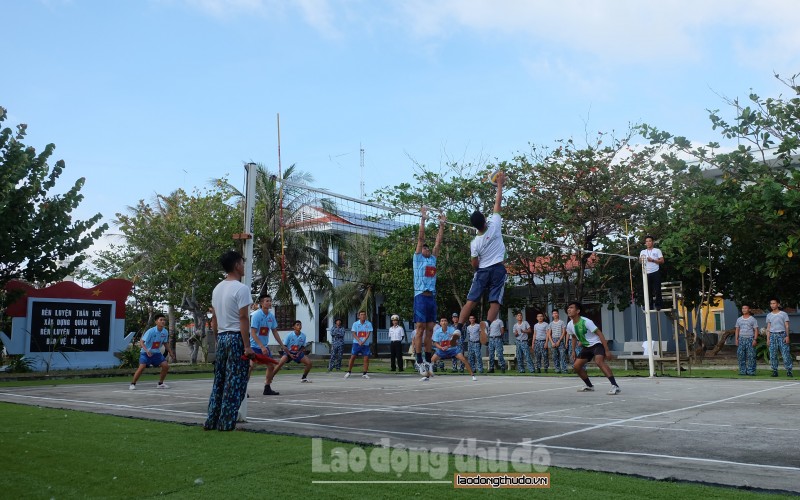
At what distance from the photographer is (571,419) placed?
26.9 feet

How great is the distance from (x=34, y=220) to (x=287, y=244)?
15.0 metres

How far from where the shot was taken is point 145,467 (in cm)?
522

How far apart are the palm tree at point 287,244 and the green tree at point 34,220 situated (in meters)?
10.3

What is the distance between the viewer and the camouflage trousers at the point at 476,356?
71.6ft

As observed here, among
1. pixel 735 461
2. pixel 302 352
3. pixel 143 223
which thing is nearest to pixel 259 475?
pixel 735 461

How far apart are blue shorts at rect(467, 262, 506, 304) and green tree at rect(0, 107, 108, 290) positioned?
16.1m

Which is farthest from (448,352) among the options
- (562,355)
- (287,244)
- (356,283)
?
(356,283)

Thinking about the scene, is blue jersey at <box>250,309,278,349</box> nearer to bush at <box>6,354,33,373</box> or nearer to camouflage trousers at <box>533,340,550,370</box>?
camouflage trousers at <box>533,340,550,370</box>

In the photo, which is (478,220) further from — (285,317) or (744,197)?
(285,317)

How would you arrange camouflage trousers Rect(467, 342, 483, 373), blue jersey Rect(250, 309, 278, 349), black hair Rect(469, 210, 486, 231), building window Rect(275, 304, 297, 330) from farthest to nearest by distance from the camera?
building window Rect(275, 304, 297, 330) → camouflage trousers Rect(467, 342, 483, 373) → blue jersey Rect(250, 309, 278, 349) → black hair Rect(469, 210, 486, 231)

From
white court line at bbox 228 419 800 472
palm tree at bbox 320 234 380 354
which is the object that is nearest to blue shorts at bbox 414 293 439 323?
white court line at bbox 228 419 800 472

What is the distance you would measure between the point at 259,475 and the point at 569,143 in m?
23.0

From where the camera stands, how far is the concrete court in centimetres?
543

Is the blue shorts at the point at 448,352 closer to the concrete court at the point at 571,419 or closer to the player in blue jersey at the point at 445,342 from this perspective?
the player in blue jersey at the point at 445,342
